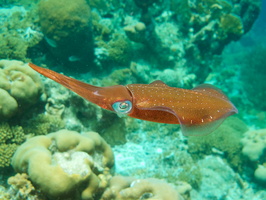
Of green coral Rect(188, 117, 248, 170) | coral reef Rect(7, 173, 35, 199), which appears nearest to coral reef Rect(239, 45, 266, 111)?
green coral Rect(188, 117, 248, 170)

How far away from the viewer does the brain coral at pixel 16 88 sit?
4.79 meters

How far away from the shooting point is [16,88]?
5012 millimetres

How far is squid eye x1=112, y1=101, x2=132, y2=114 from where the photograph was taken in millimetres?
2104

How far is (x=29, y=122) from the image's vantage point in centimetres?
561

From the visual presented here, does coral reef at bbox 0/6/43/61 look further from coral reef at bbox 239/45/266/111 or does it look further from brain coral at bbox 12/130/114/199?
coral reef at bbox 239/45/266/111

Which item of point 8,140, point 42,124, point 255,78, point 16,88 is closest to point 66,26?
point 16,88

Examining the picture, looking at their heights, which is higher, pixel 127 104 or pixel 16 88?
pixel 127 104

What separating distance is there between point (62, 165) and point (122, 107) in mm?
2468

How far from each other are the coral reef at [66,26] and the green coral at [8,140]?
5.83 metres

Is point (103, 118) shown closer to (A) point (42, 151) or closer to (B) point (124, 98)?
(A) point (42, 151)

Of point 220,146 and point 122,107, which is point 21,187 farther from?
point 220,146

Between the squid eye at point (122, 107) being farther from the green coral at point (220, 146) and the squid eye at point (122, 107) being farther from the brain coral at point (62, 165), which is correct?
the green coral at point (220, 146)

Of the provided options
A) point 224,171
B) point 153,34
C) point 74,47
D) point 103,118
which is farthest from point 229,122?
point 74,47

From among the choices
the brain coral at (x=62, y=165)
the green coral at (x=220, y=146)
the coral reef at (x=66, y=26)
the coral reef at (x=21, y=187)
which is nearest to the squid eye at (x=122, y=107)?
the brain coral at (x=62, y=165)
